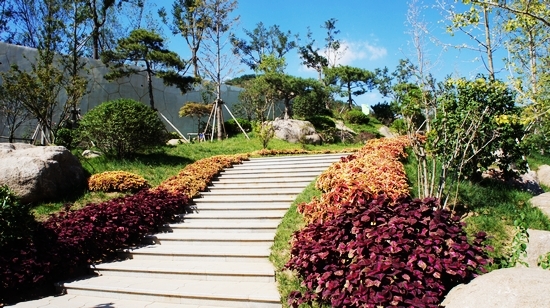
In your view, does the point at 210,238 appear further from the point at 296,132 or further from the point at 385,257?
the point at 296,132

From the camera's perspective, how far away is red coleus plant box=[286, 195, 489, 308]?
116 inches

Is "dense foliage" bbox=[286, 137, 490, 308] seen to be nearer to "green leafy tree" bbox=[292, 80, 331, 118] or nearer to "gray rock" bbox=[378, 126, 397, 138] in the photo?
"green leafy tree" bbox=[292, 80, 331, 118]

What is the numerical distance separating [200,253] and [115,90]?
565 inches

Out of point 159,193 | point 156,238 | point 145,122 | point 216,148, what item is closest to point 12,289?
point 156,238

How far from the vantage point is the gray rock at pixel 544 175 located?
9258 mm

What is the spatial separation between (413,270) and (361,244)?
0.49 metres

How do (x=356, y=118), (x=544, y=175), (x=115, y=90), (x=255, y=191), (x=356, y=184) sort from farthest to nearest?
(x=356, y=118) < (x=115, y=90) < (x=544, y=175) < (x=255, y=191) < (x=356, y=184)

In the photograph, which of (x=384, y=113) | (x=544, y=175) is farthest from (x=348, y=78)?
(x=544, y=175)

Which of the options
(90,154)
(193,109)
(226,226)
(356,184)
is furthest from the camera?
(193,109)

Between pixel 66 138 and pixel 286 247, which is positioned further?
pixel 66 138

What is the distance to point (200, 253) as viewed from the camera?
5.06 metres

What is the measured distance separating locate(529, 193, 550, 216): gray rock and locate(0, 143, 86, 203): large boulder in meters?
7.98

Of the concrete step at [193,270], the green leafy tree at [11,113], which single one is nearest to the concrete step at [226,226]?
the concrete step at [193,270]

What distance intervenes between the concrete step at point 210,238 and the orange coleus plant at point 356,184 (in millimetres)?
692
